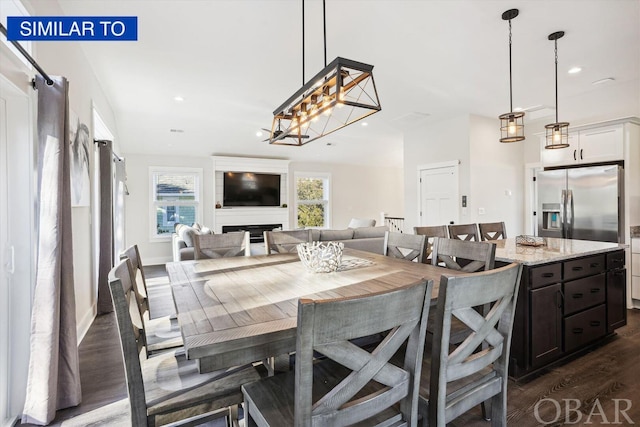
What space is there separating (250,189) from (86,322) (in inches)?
203

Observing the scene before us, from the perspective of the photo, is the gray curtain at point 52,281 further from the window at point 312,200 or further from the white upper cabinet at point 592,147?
the window at point 312,200

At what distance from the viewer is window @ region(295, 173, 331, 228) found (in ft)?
29.2

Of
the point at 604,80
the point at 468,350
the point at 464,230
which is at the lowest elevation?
the point at 468,350

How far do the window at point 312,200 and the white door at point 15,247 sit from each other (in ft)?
22.9

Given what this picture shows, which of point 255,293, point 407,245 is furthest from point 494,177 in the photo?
point 255,293

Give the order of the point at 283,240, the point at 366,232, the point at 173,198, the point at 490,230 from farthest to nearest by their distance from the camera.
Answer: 1. the point at 173,198
2. the point at 366,232
3. the point at 490,230
4. the point at 283,240

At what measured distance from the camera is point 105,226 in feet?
12.3

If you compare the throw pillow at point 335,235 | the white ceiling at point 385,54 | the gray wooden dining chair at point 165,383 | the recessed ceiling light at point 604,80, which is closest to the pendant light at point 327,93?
the white ceiling at point 385,54

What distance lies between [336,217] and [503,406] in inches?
311

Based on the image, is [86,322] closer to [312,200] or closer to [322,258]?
[322,258]

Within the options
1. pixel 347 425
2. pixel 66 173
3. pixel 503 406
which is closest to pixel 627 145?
pixel 503 406

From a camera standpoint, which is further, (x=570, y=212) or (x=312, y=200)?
(x=312, y=200)

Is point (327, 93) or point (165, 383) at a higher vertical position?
point (327, 93)

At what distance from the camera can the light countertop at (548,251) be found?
2.33 meters
